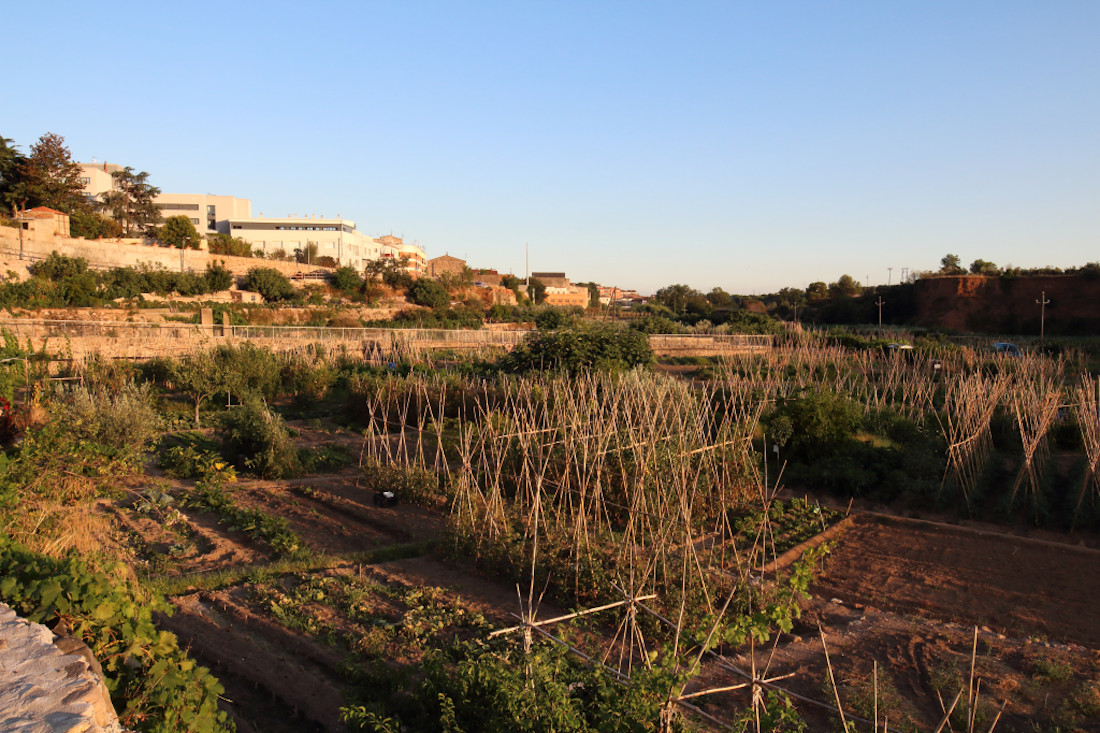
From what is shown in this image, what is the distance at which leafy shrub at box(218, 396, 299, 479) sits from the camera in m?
7.56

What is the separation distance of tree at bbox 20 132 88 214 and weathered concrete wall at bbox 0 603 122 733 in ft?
110

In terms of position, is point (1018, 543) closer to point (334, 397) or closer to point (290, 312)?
point (334, 397)

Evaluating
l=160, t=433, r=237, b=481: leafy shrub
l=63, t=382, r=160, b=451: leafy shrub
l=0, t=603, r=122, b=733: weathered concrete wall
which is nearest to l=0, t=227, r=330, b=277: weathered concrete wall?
l=63, t=382, r=160, b=451: leafy shrub

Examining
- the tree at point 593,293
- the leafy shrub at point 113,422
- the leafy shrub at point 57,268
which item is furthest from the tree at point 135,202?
the leafy shrub at point 113,422

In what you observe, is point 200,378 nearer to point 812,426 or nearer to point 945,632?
point 812,426

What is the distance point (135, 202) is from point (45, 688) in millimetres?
43780

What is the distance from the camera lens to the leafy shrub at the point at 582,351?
Result: 32.0 feet

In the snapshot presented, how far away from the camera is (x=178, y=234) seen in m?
33.1

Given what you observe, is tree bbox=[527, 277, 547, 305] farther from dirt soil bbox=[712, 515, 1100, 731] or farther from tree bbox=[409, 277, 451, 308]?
dirt soil bbox=[712, 515, 1100, 731]

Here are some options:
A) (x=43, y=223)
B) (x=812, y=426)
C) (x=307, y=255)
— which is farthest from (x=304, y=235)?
(x=812, y=426)

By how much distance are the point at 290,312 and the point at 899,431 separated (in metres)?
23.6

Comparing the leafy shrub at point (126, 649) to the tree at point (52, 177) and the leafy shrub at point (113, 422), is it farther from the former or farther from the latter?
the tree at point (52, 177)

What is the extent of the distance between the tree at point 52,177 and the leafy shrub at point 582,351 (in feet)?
92.3

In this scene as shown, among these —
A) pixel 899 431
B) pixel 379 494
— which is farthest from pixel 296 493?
pixel 899 431
